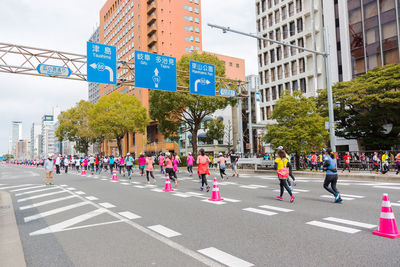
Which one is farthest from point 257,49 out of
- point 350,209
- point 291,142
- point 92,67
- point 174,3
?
point 350,209

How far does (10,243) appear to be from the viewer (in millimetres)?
5520

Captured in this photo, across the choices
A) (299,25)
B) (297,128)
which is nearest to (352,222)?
(297,128)

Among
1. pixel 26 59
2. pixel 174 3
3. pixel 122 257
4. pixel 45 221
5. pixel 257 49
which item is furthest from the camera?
pixel 174 3

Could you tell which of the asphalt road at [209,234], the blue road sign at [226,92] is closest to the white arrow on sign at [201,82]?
the blue road sign at [226,92]

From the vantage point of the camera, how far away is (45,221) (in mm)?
7395

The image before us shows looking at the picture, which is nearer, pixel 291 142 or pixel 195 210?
pixel 195 210

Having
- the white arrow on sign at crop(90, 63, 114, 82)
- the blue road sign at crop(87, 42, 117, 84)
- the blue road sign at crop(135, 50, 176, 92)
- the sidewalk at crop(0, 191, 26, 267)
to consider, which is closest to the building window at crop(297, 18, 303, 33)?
the blue road sign at crop(135, 50, 176, 92)

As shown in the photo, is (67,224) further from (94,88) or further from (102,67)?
(94,88)

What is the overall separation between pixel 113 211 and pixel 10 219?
2537mm

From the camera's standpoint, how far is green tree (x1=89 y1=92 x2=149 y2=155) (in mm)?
45531

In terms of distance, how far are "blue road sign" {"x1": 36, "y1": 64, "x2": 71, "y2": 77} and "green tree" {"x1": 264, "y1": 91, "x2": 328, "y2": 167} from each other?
45.6 ft

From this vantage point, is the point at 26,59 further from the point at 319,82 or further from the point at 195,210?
the point at 319,82

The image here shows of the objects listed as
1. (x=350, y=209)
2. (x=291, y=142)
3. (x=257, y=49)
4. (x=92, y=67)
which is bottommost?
(x=350, y=209)

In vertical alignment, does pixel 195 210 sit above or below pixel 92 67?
below
